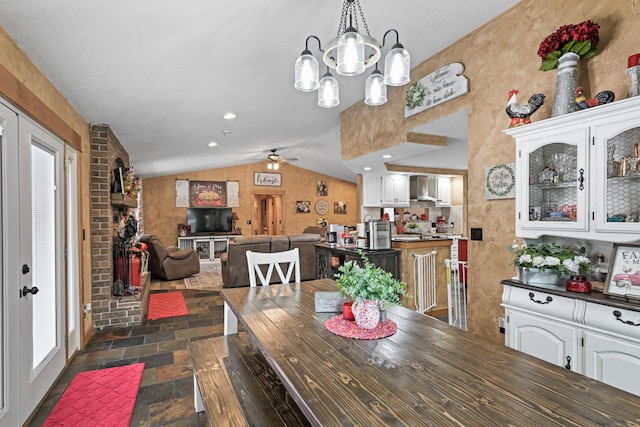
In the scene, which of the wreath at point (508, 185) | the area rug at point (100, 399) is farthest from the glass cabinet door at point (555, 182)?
the area rug at point (100, 399)

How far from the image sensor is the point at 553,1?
2260 millimetres

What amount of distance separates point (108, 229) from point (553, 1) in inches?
179

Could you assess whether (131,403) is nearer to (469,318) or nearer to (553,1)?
(469,318)

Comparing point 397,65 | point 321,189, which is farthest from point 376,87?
point 321,189

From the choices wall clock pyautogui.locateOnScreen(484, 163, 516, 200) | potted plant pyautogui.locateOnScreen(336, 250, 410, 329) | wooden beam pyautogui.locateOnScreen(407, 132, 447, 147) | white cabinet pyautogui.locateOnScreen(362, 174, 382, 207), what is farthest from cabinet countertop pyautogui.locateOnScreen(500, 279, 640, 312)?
white cabinet pyautogui.locateOnScreen(362, 174, 382, 207)

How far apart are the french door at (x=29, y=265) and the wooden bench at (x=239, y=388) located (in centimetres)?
97

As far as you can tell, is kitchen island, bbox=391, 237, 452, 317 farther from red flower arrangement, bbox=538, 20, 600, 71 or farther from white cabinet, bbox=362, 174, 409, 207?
white cabinet, bbox=362, 174, 409, 207

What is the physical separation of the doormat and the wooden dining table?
10.9 feet

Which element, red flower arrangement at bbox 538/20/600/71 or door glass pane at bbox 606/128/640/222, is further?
red flower arrangement at bbox 538/20/600/71

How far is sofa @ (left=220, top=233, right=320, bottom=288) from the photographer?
590 centimetres

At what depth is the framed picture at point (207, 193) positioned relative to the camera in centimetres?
961

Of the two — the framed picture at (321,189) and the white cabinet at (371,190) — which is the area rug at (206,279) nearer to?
the white cabinet at (371,190)

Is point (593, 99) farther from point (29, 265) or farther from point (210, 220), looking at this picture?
point (210, 220)

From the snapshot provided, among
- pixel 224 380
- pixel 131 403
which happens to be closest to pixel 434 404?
pixel 224 380
